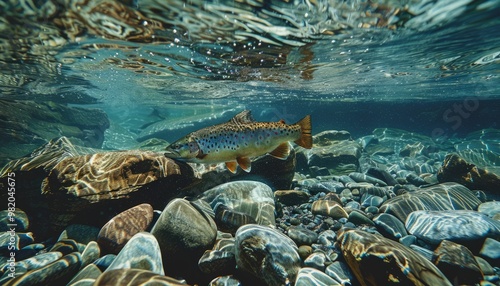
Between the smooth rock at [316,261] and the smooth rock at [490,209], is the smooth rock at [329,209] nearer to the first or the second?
the smooth rock at [316,261]

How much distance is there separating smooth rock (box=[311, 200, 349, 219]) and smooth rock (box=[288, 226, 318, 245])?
1005mm

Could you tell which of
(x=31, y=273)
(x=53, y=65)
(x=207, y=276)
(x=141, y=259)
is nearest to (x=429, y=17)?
(x=207, y=276)

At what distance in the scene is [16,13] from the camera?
6.55m

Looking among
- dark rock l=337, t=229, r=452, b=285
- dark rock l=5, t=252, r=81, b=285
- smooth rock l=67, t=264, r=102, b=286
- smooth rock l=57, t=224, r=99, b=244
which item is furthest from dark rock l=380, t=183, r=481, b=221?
smooth rock l=57, t=224, r=99, b=244

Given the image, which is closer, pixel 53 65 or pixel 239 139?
pixel 239 139

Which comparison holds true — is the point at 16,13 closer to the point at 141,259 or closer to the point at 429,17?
the point at 141,259

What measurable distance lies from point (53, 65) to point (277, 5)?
13.5 metres

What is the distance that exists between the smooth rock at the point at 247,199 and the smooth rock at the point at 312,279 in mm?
1675

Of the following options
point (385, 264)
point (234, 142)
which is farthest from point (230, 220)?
point (385, 264)

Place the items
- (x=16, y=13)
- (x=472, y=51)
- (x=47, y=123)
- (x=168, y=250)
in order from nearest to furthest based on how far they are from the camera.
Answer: (x=168, y=250)
(x=16, y=13)
(x=472, y=51)
(x=47, y=123)

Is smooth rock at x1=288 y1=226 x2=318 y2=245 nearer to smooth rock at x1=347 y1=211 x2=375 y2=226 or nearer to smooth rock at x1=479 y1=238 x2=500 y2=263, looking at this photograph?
smooth rock at x1=347 y1=211 x2=375 y2=226

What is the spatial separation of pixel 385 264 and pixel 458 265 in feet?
4.91

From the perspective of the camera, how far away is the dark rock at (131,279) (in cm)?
232

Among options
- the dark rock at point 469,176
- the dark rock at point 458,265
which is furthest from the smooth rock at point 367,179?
the dark rock at point 458,265
